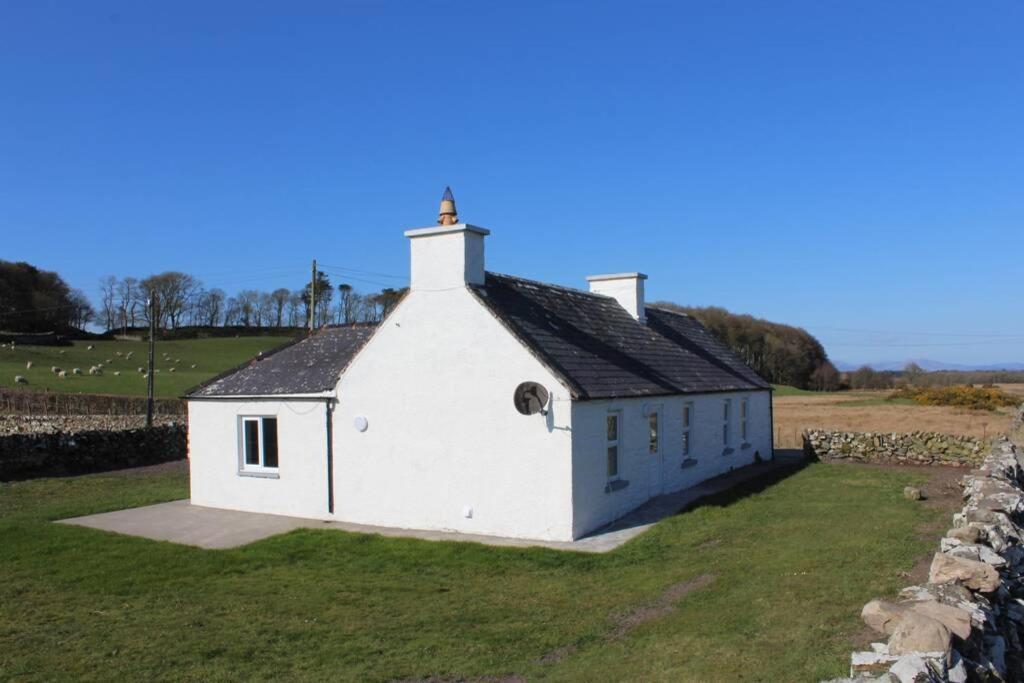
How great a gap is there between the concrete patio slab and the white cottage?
325 millimetres

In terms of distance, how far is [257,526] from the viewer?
1697 centimetres

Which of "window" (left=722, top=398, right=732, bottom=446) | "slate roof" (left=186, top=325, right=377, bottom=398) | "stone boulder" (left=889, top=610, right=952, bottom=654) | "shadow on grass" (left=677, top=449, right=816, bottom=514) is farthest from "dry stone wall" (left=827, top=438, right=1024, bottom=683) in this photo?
"slate roof" (left=186, top=325, right=377, bottom=398)

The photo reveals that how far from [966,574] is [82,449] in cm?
2895

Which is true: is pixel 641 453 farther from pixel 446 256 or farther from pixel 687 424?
pixel 446 256

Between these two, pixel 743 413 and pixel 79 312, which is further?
pixel 79 312

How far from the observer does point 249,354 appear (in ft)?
252

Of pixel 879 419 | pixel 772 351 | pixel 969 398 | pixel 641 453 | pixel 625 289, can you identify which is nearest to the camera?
pixel 641 453

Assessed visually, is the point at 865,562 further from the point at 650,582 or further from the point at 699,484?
the point at 699,484

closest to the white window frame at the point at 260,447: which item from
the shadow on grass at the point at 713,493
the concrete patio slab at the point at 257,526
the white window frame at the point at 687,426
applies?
the concrete patio slab at the point at 257,526

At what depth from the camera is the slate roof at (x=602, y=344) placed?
1595 cm

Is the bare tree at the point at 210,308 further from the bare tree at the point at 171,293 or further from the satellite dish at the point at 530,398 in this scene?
the satellite dish at the point at 530,398

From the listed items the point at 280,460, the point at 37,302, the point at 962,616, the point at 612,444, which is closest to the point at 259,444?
the point at 280,460

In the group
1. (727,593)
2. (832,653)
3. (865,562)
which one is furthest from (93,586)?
(865,562)

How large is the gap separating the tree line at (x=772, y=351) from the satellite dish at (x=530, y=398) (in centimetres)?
7964
